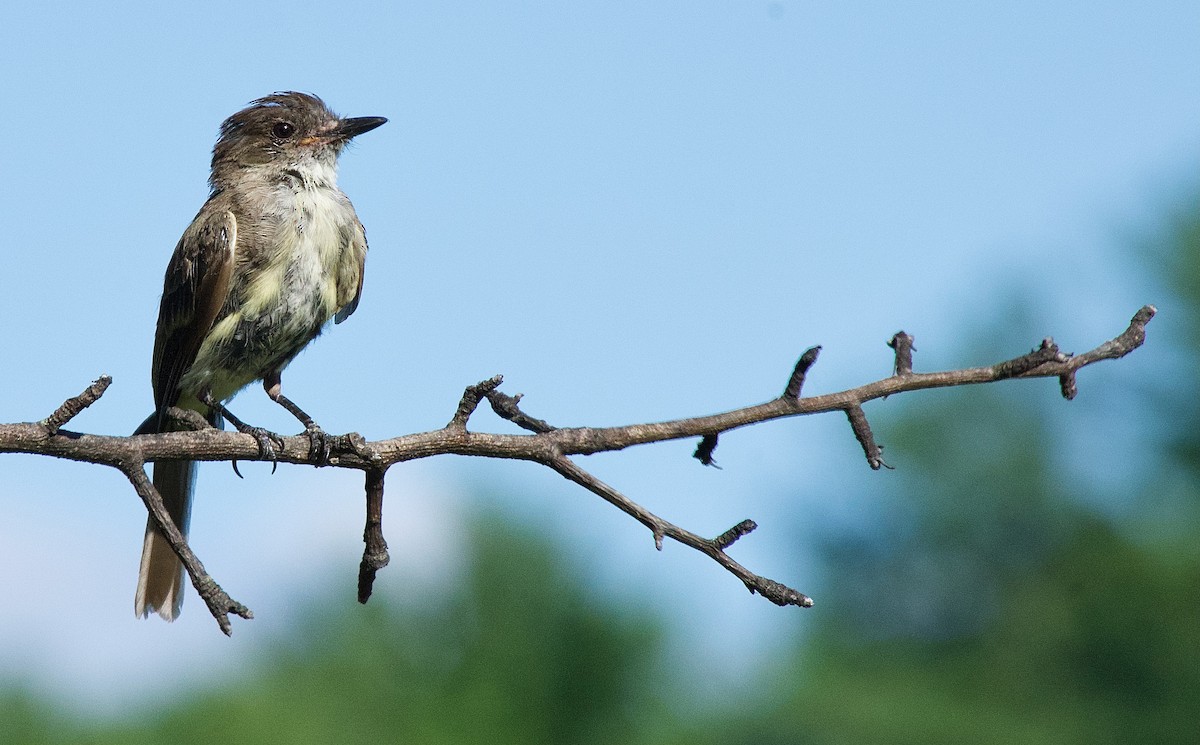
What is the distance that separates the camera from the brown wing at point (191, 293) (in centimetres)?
611

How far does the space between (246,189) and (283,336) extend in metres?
0.76

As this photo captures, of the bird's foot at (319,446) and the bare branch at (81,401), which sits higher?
the bird's foot at (319,446)

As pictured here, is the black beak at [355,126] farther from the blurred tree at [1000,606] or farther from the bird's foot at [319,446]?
the blurred tree at [1000,606]

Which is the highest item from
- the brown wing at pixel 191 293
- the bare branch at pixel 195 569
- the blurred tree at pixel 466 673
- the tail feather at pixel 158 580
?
the blurred tree at pixel 466 673

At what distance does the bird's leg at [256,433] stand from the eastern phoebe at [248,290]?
14 mm

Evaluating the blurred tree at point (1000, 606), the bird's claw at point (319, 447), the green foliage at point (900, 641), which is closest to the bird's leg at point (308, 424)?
the bird's claw at point (319, 447)

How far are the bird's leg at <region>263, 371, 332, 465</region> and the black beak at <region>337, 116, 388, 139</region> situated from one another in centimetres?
128

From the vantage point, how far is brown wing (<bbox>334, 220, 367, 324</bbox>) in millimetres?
6449

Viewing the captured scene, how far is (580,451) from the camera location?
3543 millimetres

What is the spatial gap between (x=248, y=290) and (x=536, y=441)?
301cm

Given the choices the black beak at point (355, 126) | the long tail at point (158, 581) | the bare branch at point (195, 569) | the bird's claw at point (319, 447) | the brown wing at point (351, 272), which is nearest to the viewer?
the bare branch at point (195, 569)

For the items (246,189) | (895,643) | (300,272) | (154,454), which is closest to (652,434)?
(154,454)

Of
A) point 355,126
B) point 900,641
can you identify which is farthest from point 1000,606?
point 355,126

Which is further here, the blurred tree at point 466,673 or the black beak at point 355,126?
the blurred tree at point 466,673
